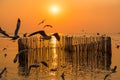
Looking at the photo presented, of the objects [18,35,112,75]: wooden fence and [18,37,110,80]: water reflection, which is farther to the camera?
[18,35,112,75]: wooden fence

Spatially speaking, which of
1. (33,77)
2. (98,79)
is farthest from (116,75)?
(33,77)

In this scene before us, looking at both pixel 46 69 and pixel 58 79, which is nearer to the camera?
pixel 58 79

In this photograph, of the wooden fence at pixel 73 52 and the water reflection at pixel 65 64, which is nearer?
the water reflection at pixel 65 64

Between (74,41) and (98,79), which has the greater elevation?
(74,41)

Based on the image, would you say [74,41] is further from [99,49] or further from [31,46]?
[31,46]

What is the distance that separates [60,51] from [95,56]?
883 cm

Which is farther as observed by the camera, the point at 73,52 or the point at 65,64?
the point at 73,52

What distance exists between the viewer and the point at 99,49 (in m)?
42.1

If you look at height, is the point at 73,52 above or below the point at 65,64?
above

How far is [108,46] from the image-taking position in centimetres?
4091

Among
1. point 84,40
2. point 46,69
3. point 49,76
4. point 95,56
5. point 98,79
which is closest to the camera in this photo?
point 98,79

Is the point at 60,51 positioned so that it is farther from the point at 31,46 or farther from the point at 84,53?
the point at 31,46

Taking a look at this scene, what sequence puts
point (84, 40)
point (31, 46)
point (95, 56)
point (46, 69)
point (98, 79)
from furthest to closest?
1. point (84, 40)
2. point (95, 56)
3. point (31, 46)
4. point (46, 69)
5. point (98, 79)

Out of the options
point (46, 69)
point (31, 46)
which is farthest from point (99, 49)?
point (46, 69)
